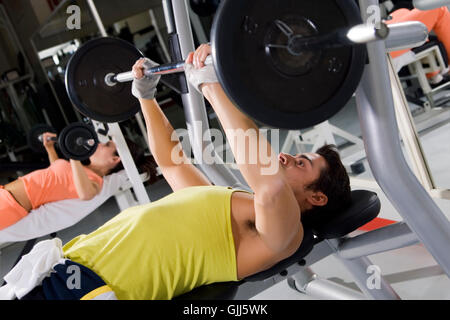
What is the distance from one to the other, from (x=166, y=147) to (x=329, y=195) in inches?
24.3

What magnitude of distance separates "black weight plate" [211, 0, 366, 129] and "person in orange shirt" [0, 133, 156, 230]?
233cm

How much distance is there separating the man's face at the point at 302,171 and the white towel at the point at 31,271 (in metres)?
0.69

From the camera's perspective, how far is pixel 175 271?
1.19 m

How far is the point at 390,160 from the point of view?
0.87m

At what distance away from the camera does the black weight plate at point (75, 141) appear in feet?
8.64

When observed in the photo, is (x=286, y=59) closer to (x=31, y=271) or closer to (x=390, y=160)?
→ (x=390, y=160)

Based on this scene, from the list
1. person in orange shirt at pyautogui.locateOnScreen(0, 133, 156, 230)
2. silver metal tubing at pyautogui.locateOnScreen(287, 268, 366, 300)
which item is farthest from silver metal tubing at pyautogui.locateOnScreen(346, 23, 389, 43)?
person in orange shirt at pyautogui.locateOnScreen(0, 133, 156, 230)

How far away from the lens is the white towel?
1.17 m

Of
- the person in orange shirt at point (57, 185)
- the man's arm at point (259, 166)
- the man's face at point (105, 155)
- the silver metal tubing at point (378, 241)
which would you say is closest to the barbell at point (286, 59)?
the man's arm at point (259, 166)

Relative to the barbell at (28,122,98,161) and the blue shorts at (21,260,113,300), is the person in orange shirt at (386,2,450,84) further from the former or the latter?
the blue shorts at (21,260,113,300)

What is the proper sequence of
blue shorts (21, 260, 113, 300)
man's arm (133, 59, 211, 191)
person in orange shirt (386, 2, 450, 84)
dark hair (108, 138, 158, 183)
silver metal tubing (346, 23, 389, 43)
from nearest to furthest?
silver metal tubing (346, 23, 389, 43) < blue shorts (21, 260, 113, 300) < man's arm (133, 59, 211, 191) < person in orange shirt (386, 2, 450, 84) < dark hair (108, 138, 158, 183)

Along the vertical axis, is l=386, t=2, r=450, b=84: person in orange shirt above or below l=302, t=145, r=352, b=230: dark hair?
above

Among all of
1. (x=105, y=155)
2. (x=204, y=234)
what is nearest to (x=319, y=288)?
(x=204, y=234)
